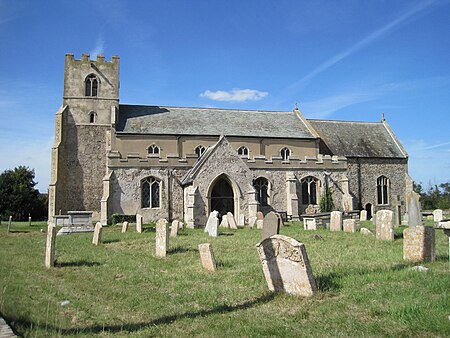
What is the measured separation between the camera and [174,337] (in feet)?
17.2

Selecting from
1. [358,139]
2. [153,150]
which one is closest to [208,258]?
[153,150]

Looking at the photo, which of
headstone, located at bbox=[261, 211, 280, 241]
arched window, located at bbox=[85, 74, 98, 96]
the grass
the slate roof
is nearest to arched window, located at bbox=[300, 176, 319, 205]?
the slate roof

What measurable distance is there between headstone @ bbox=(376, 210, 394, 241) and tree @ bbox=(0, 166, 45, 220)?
131ft

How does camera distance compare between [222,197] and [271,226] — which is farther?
[222,197]

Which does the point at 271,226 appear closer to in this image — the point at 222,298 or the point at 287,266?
the point at 287,266

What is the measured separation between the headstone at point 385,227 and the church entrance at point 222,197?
44.6 ft

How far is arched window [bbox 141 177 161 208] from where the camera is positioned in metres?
27.3

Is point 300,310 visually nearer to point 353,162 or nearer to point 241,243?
point 241,243

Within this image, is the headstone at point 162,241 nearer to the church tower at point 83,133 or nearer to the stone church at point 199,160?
the stone church at point 199,160

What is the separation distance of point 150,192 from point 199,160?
13.8 ft

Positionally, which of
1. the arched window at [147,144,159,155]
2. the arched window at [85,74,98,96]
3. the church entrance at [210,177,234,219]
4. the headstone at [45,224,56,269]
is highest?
the arched window at [85,74,98,96]

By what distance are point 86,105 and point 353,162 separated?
886 inches

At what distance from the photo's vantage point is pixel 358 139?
36.6m

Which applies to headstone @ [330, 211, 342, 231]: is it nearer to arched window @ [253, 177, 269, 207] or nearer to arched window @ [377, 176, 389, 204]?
arched window @ [253, 177, 269, 207]
